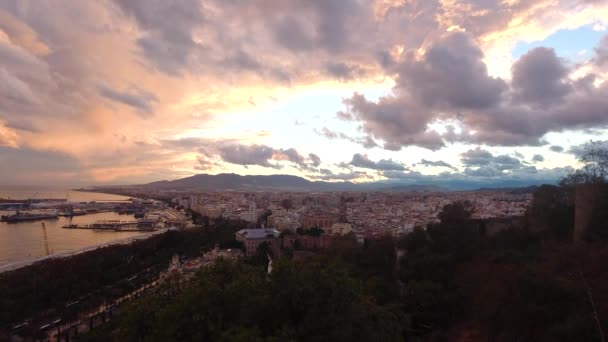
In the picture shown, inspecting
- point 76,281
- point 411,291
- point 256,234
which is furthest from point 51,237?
point 411,291

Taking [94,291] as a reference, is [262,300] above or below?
above

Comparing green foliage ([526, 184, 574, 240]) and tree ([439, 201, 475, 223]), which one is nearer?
green foliage ([526, 184, 574, 240])

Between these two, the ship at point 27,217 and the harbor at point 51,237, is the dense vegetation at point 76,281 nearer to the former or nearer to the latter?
the harbor at point 51,237

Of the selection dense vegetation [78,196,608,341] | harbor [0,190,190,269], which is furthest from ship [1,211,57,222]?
dense vegetation [78,196,608,341]

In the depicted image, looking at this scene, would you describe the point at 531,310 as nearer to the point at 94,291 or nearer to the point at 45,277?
the point at 94,291

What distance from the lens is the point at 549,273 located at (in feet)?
27.8

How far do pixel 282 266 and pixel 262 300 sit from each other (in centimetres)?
69

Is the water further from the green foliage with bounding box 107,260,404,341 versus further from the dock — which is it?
the green foliage with bounding box 107,260,404,341

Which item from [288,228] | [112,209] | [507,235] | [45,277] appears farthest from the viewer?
[112,209]

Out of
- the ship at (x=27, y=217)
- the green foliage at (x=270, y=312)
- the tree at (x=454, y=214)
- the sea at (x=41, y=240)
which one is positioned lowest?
the sea at (x=41, y=240)

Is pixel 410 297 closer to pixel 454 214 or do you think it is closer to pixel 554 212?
pixel 554 212

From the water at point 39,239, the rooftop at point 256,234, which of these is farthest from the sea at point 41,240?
the rooftop at point 256,234

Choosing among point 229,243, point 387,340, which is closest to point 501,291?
point 387,340

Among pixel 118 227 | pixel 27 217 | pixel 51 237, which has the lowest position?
pixel 51 237
